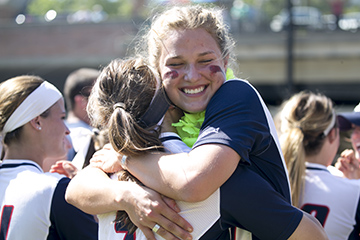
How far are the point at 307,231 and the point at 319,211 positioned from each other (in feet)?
4.47

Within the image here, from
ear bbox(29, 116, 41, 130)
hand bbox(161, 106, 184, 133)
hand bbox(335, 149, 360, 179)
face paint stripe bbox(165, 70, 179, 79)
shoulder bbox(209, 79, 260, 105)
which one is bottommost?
hand bbox(335, 149, 360, 179)

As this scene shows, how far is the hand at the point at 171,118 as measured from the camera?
2063 millimetres

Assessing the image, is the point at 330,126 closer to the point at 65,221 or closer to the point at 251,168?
the point at 251,168

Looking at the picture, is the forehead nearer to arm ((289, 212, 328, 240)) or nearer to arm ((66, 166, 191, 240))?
arm ((66, 166, 191, 240))

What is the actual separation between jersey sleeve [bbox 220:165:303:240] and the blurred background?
8.84m

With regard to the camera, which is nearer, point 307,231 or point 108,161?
point 307,231

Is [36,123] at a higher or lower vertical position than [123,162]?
lower

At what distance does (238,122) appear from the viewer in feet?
6.04

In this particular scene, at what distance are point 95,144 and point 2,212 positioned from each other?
3.78ft

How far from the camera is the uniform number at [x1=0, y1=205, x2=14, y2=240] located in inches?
100

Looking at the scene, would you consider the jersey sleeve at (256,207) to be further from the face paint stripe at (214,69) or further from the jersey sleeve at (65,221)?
the jersey sleeve at (65,221)

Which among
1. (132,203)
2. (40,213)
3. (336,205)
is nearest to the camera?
(132,203)

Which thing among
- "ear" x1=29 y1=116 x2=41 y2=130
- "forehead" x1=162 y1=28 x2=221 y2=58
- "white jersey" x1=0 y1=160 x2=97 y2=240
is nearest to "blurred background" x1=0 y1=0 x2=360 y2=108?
"ear" x1=29 y1=116 x2=41 y2=130

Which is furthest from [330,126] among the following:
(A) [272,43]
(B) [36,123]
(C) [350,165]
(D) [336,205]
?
(A) [272,43]
